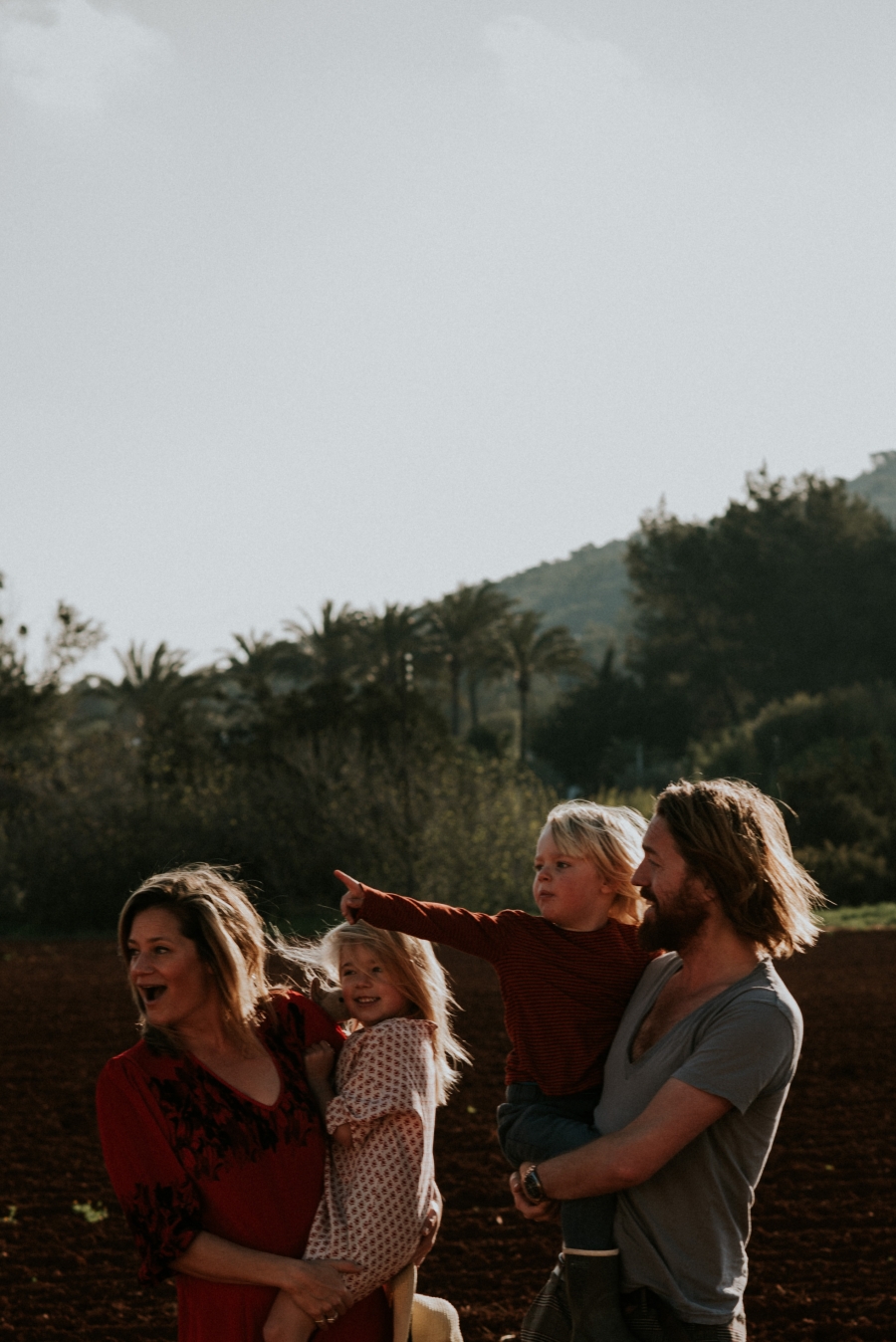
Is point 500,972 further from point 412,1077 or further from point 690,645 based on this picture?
point 690,645

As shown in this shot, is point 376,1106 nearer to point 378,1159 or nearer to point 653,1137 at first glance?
point 378,1159

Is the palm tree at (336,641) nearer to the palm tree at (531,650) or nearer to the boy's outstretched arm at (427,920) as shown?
the palm tree at (531,650)

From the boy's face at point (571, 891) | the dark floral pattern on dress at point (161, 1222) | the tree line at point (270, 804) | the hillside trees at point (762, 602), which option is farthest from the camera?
the hillside trees at point (762, 602)

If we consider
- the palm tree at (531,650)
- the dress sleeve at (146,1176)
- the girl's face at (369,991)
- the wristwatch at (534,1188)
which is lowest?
the wristwatch at (534,1188)

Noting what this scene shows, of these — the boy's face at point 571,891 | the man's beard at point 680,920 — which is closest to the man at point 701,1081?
the man's beard at point 680,920

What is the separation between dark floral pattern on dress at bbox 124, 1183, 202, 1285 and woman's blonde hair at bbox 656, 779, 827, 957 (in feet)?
3.88

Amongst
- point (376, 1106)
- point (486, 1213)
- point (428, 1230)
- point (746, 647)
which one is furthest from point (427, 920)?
Answer: point (746, 647)

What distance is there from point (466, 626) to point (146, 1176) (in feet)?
161

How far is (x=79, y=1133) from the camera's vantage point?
→ 9.70m

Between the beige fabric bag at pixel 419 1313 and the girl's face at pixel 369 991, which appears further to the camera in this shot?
the girl's face at pixel 369 991

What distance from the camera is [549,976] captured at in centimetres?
304

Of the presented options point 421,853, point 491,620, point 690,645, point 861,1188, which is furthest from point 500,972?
point 690,645

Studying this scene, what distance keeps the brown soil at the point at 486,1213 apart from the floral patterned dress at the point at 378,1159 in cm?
338

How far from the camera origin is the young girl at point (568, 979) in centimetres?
263
